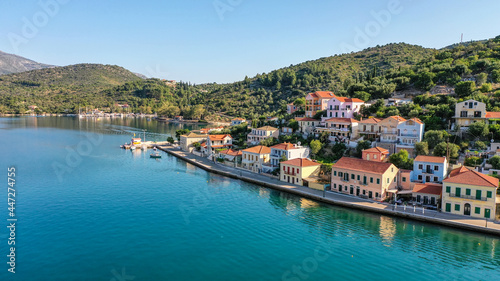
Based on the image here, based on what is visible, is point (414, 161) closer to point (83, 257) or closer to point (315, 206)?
point (315, 206)

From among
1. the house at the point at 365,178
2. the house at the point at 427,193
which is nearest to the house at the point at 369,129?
the house at the point at 365,178

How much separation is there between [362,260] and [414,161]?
16.0 metres

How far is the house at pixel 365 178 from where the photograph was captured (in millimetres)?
30781

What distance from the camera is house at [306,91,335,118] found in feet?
196

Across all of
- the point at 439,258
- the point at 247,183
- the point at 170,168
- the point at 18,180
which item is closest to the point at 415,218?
the point at 439,258

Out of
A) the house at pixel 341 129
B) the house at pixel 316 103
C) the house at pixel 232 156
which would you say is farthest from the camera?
the house at pixel 316 103

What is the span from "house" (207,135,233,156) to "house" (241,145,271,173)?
10.9 m

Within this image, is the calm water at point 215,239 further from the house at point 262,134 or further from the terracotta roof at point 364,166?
the house at point 262,134

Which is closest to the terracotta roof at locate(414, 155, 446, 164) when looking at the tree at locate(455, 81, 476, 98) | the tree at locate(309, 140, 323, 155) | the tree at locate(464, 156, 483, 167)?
the tree at locate(464, 156, 483, 167)

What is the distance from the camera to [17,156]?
55.5 metres

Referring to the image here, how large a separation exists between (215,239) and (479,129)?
33.3 meters

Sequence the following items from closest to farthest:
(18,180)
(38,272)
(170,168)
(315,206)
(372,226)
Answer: (38,272), (372,226), (315,206), (18,180), (170,168)

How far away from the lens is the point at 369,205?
29.5 meters

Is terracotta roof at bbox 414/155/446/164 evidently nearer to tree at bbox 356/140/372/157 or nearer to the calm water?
the calm water
